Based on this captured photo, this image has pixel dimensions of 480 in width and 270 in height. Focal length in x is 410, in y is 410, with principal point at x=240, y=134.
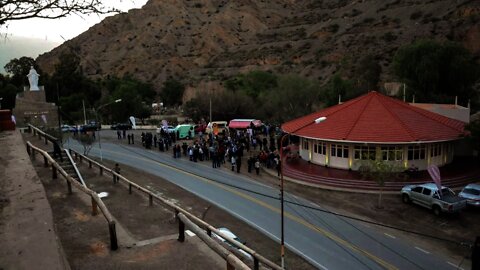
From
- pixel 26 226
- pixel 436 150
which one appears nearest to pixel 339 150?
pixel 436 150

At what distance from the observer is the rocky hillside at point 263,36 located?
8488 cm

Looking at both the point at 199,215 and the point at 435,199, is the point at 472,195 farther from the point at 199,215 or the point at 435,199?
the point at 199,215

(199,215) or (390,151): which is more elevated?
(390,151)

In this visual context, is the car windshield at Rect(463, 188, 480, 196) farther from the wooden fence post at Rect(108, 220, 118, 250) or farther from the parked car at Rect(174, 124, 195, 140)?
the parked car at Rect(174, 124, 195, 140)

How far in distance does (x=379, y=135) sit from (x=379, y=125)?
5.06ft

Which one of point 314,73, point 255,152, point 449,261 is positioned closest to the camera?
point 449,261

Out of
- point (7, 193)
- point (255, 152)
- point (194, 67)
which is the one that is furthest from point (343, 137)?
point (194, 67)

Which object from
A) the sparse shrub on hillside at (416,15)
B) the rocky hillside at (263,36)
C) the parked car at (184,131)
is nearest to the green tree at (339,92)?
the parked car at (184,131)

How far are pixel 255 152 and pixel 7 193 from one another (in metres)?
29.5

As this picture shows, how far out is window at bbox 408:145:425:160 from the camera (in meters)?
29.4

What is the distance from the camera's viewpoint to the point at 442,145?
30.8m

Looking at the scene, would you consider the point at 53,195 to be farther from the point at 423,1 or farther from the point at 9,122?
the point at 423,1

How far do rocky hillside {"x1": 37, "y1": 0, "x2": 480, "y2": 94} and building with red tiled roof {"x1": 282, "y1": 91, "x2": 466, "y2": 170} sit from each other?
148ft

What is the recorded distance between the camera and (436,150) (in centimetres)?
3055
